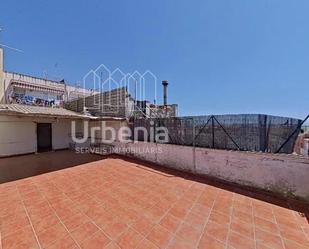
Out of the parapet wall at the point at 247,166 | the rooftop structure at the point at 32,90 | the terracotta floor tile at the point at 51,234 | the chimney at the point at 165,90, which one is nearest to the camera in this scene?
the terracotta floor tile at the point at 51,234

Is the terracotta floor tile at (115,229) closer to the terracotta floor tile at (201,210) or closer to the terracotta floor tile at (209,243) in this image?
the terracotta floor tile at (209,243)

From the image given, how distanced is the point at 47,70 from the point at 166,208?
18.0 meters

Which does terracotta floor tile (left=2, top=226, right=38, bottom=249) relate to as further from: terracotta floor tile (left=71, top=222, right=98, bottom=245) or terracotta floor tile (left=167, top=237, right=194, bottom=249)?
terracotta floor tile (left=167, top=237, right=194, bottom=249)

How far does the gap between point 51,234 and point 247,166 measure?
5.54 meters

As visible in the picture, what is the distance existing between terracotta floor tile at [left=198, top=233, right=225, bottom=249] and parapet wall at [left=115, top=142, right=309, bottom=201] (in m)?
3.34

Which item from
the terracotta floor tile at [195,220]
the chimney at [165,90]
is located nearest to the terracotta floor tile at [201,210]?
the terracotta floor tile at [195,220]

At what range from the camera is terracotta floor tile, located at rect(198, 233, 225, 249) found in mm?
2797

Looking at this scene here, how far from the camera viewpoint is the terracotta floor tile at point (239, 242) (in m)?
2.83

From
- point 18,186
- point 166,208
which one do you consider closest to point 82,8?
point 18,186

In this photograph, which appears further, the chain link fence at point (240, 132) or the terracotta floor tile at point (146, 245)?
the chain link fence at point (240, 132)

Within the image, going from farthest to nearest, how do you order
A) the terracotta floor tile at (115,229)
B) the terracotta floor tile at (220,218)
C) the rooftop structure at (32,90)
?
1. the rooftop structure at (32,90)
2. the terracotta floor tile at (220,218)
3. the terracotta floor tile at (115,229)

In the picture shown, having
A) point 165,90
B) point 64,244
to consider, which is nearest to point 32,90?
point 165,90

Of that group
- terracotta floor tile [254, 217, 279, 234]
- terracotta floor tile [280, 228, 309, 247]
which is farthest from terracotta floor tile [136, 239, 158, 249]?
terracotta floor tile [280, 228, 309, 247]

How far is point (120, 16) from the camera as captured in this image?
347 inches
